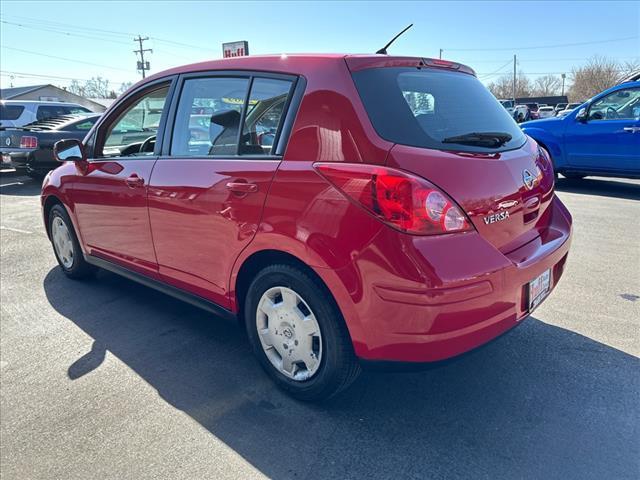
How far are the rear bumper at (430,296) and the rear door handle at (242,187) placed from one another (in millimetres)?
712

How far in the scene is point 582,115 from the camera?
8094 mm

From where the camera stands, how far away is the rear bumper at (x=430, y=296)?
6.50 feet

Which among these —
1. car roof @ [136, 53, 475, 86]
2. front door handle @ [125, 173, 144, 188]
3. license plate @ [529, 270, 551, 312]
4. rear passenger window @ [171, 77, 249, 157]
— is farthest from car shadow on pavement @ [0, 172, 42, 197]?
license plate @ [529, 270, 551, 312]

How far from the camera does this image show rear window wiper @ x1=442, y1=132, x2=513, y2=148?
2.33m

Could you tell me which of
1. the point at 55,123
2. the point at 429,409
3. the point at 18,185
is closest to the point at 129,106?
the point at 429,409

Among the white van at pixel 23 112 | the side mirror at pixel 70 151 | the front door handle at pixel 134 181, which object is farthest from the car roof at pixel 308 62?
the white van at pixel 23 112

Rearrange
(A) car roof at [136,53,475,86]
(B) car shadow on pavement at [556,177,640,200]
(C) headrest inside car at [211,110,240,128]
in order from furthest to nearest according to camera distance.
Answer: (B) car shadow on pavement at [556,177,640,200] < (C) headrest inside car at [211,110,240,128] < (A) car roof at [136,53,475,86]

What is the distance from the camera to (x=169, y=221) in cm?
308

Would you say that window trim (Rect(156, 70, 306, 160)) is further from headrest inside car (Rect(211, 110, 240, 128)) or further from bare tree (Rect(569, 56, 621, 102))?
bare tree (Rect(569, 56, 621, 102))

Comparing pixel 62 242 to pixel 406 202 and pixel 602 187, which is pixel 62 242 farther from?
pixel 602 187

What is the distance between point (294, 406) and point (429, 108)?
66.5 inches

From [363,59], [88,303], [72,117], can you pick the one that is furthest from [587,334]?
[72,117]

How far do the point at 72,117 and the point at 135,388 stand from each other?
10.8m

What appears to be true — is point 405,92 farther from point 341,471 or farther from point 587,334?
point 587,334
